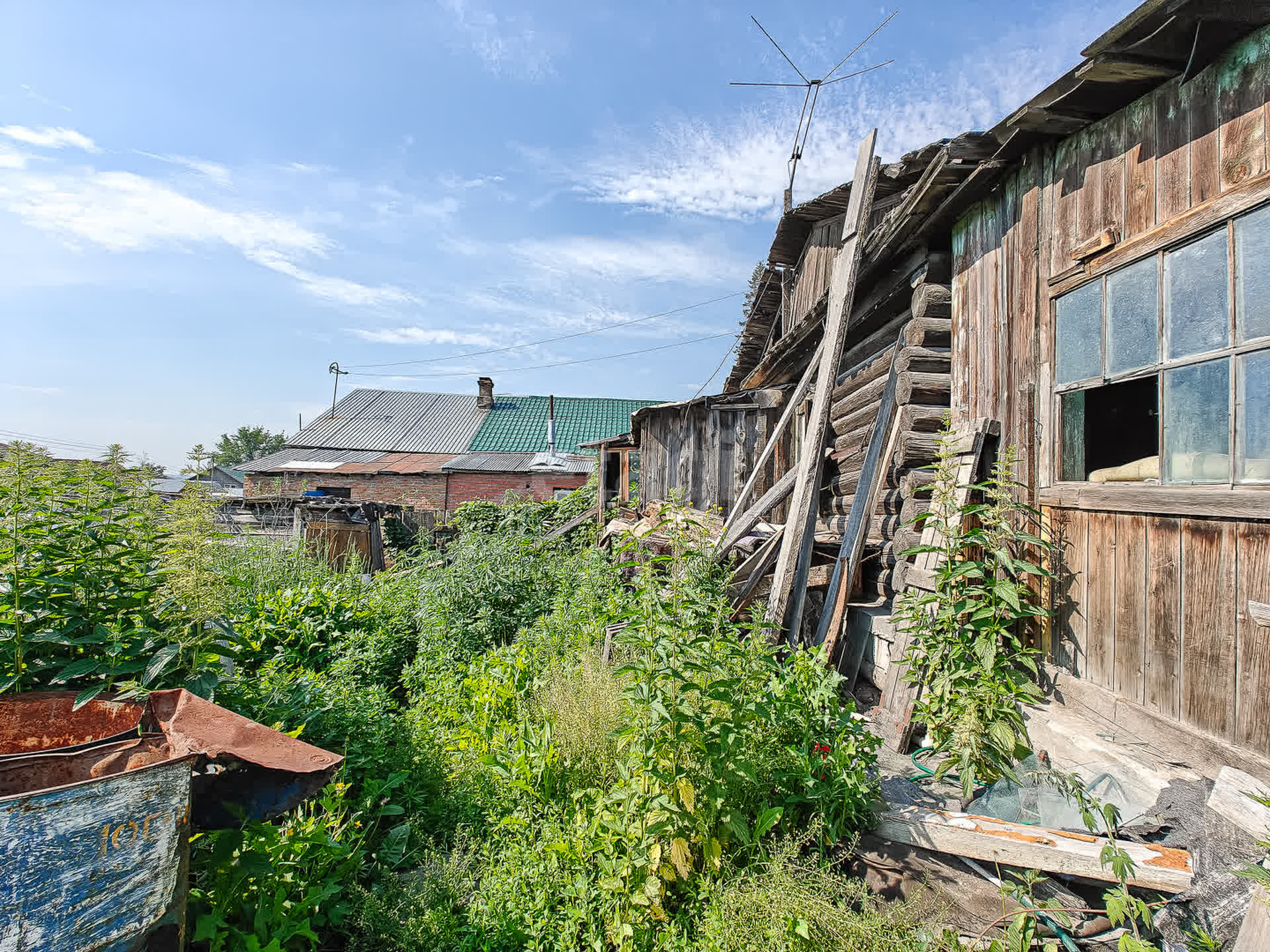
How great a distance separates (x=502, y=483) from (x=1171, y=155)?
22462 millimetres

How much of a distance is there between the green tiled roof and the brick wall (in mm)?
2877

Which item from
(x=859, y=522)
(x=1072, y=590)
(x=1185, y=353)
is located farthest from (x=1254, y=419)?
(x=859, y=522)

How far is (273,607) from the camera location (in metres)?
A: 5.64

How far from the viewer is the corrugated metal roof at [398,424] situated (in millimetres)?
26000

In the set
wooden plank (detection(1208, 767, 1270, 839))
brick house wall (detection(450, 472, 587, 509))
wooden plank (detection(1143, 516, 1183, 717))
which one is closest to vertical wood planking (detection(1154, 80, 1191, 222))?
wooden plank (detection(1143, 516, 1183, 717))

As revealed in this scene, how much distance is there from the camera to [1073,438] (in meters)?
3.20

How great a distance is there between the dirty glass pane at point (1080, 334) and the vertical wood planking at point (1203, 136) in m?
0.55

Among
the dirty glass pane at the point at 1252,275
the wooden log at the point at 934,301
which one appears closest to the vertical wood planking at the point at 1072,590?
the dirty glass pane at the point at 1252,275

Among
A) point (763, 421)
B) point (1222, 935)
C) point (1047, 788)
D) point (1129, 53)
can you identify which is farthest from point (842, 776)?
point (763, 421)

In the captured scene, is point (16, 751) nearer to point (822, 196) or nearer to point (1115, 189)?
point (1115, 189)

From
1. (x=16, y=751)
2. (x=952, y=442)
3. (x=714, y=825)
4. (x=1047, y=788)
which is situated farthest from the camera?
(x=952, y=442)

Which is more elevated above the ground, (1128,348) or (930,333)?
(930,333)

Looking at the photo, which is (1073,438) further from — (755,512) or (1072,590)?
(755,512)

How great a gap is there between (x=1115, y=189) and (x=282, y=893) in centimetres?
508
